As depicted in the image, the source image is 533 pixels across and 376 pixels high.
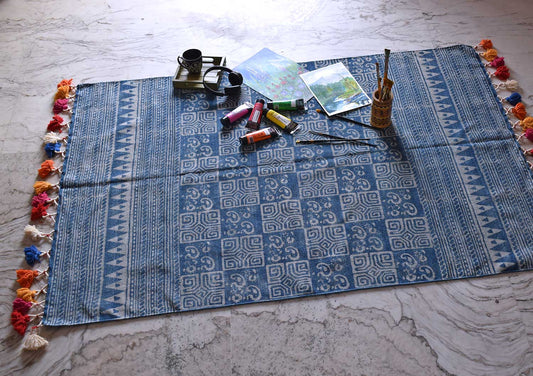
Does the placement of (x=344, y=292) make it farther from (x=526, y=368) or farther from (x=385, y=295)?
(x=526, y=368)

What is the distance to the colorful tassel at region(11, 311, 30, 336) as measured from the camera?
1.48m

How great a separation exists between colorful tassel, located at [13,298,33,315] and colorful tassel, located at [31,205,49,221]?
320mm

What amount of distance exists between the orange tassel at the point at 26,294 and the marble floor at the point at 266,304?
5 centimetres

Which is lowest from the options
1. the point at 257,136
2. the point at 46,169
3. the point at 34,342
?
the point at 34,342

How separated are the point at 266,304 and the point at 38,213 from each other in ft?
2.88

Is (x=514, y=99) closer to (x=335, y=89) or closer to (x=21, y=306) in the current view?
(x=335, y=89)

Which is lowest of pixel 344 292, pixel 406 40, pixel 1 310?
pixel 1 310

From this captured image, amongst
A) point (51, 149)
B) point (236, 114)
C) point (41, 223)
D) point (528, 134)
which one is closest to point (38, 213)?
point (41, 223)

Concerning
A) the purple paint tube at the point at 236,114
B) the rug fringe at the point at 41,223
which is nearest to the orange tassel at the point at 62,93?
the rug fringe at the point at 41,223

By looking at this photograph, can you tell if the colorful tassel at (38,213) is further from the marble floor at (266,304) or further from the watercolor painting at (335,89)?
the watercolor painting at (335,89)

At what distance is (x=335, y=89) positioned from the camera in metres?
2.05

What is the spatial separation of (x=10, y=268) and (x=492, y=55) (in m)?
2.05

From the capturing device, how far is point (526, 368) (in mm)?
1343

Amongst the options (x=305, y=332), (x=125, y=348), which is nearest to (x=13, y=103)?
(x=125, y=348)
